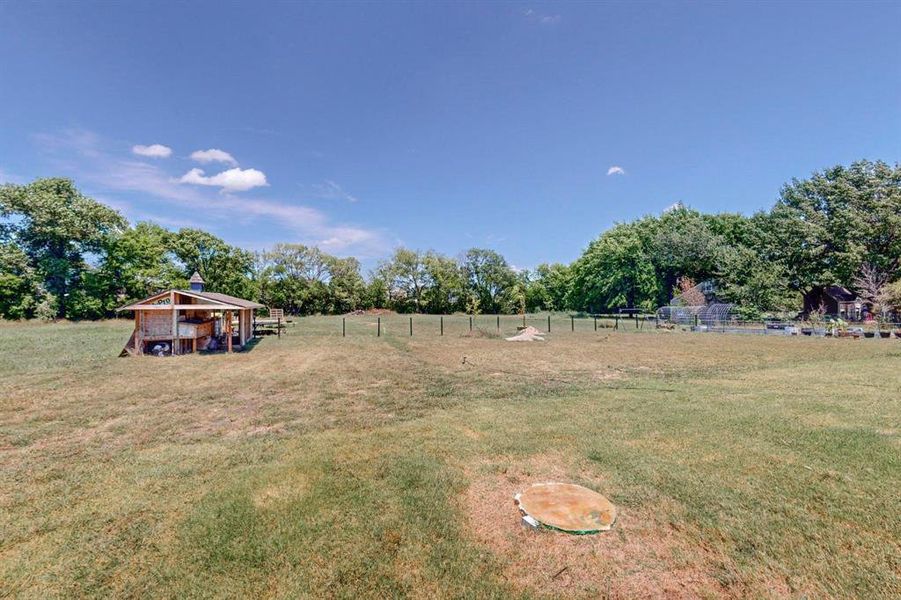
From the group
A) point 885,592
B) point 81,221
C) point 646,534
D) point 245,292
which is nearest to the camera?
point 885,592

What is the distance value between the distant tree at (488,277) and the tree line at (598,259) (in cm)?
330

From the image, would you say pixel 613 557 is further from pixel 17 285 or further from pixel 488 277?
pixel 488 277

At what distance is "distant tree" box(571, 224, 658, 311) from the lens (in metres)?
41.5

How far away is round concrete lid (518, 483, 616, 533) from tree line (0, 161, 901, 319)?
24450 millimetres

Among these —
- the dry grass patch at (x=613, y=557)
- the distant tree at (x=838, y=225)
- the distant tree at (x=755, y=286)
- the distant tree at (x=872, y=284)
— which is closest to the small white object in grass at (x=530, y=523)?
the dry grass patch at (x=613, y=557)

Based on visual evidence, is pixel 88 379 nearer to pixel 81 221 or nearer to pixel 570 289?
pixel 81 221

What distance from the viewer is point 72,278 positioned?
32.6 m

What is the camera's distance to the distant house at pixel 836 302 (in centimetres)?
3216

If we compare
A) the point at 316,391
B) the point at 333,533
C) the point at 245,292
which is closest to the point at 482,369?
the point at 316,391

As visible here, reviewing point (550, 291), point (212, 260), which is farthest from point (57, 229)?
point (550, 291)

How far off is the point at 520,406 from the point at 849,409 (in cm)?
571

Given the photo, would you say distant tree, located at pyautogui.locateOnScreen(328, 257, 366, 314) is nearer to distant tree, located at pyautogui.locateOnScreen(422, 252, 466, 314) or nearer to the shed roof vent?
distant tree, located at pyautogui.locateOnScreen(422, 252, 466, 314)

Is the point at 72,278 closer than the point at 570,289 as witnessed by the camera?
Yes

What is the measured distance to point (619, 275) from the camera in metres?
41.8
